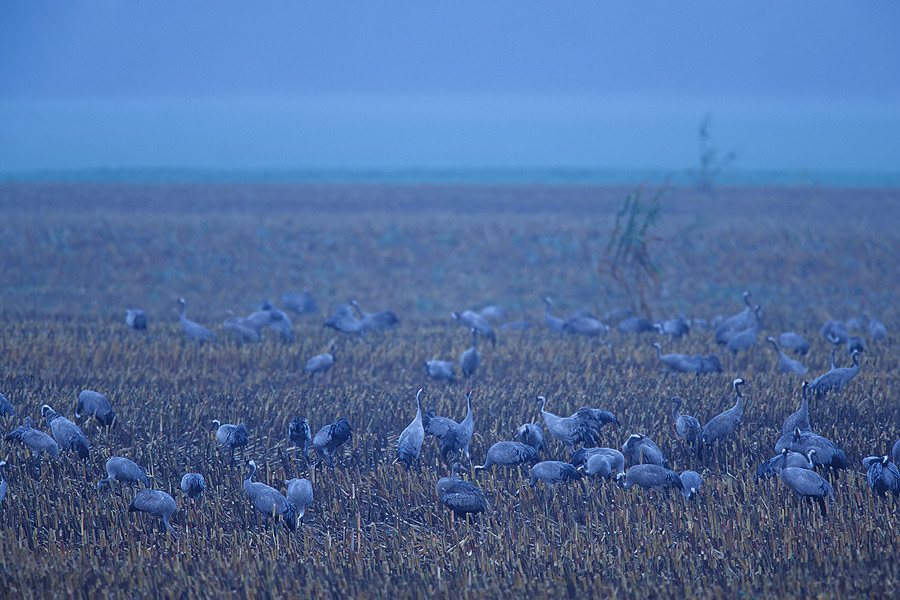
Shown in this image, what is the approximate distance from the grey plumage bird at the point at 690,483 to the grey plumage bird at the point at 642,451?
573 mm

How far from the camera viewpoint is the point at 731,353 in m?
12.7

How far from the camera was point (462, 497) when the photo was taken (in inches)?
247

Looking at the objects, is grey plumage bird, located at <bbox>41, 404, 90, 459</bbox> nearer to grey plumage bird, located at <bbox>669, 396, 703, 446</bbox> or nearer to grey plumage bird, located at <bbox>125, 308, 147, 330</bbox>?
grey plumage bird, located at <bbox>669, 396, 703, 446</bbox>

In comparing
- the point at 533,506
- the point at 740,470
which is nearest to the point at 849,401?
the point at 740,470

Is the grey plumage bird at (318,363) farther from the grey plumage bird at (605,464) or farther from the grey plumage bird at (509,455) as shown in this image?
the grey plumage bird at (605,464)

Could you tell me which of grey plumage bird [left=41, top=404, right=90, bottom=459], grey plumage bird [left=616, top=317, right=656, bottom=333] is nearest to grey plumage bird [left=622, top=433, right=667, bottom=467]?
grey plumage bird [left=41, top=404, right=90, bottom=459]

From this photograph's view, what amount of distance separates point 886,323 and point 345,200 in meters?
29.9

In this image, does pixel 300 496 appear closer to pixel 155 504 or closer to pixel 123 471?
pixel 155 504

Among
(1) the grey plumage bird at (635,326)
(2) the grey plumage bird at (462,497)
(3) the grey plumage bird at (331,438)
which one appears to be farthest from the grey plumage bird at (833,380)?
(3) the grey plumage bird at (331,438)

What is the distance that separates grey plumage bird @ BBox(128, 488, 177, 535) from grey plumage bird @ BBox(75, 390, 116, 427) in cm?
255

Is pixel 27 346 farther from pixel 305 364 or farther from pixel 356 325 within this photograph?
pixel 356 325

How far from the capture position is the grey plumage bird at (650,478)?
22.0ft

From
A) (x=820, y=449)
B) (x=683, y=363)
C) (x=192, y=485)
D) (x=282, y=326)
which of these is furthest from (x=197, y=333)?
(x=820, y=449)

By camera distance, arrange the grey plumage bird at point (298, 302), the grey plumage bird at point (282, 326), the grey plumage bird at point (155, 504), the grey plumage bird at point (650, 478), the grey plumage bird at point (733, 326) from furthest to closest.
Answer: the grey plumage bird at point (298, 302) → the grey plumage bird at point (282, 326) → the grey plumage bird at point (733, 326) → the grey plumage bird at point (650, 478) → the grey plumage bird at point (155, 504)
